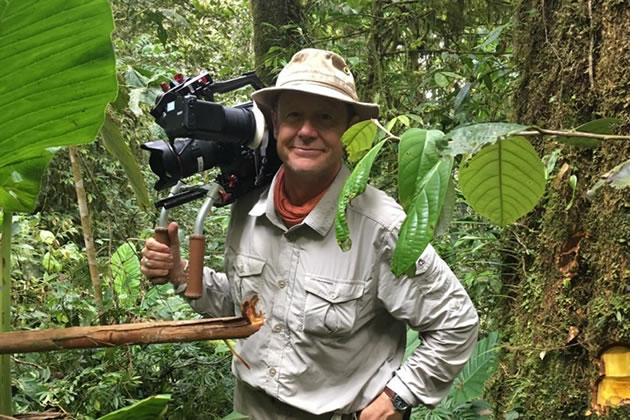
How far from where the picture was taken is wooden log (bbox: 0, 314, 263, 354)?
61 centimetres

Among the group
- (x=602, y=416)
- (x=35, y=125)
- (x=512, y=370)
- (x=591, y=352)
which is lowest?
(x=512, y=370)

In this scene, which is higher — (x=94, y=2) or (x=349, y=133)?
(x=94, y=2)

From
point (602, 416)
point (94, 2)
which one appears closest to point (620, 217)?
point (602, 416)

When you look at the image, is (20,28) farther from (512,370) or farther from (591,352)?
(512,370)

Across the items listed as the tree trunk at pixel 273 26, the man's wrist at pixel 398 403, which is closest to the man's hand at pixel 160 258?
the man's wrist at pixel 398 403

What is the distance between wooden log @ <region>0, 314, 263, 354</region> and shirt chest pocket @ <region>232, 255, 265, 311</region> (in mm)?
807

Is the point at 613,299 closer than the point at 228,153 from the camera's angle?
Yes

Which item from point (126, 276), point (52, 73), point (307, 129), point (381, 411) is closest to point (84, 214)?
point (126, 276)

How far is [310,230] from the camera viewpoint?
1.41 metres

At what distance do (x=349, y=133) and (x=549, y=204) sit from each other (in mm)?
895

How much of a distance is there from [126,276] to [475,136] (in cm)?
221

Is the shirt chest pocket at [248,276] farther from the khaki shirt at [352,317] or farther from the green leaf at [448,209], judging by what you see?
the green leaf at [448,209]

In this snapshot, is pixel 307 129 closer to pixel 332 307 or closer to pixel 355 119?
pixel 355 119

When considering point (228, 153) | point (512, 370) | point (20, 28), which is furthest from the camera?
point (512, 370)
